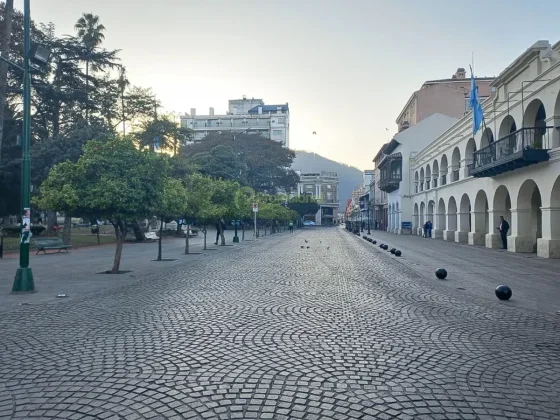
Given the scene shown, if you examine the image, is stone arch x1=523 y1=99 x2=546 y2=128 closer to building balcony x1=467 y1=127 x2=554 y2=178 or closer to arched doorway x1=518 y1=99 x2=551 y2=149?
arched doorway x1=518 y1=99 x2=551 y2=149

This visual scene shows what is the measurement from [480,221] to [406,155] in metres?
26.2

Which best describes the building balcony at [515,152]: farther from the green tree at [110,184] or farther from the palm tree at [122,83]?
the palm tree at [122,83]

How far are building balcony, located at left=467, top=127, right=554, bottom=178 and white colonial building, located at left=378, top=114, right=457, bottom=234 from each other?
27724 millimetres

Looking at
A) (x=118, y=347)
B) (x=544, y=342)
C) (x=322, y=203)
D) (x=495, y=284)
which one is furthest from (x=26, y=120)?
(x=322, y=203)

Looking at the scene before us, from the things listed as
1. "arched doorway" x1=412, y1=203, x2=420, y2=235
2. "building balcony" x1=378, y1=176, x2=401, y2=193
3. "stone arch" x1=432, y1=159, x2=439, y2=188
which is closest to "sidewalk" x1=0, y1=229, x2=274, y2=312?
"stone arch" x1=432, y1=159, x2=439, y2=188

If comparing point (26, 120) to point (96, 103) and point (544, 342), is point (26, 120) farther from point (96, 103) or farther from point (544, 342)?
point (96, 103)

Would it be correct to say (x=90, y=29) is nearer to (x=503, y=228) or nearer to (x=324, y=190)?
(x=503, y=228)

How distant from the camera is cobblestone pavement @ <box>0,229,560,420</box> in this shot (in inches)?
165

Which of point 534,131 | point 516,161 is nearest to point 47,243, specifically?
point 516,161

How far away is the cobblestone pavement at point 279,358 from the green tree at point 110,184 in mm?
4496

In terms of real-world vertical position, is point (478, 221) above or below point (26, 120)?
below

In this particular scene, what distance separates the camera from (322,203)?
14050 centimetres

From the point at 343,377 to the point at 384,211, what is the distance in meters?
72.2

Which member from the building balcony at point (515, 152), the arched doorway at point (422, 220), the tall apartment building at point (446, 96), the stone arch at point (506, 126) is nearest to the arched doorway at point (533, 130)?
the building balcony at point (515, 152)
